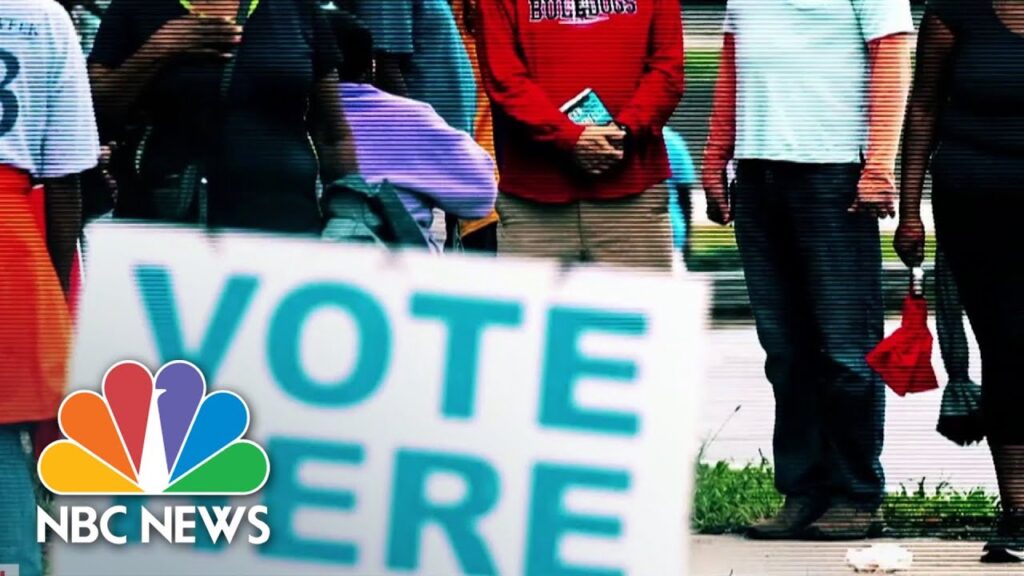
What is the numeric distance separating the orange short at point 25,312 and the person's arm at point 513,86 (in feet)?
3.83

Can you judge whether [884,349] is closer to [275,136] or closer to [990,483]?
[990,483]

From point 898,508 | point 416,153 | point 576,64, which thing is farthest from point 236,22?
point 898,508

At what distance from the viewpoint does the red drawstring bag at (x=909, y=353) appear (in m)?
5.91

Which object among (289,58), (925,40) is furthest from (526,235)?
(925,40)

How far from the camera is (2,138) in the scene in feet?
18.7

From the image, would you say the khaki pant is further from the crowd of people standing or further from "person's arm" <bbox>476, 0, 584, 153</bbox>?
"person's arm" <bbox>476, 0, 584, 153</bbox>

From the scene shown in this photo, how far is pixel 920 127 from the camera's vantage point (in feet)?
19.5

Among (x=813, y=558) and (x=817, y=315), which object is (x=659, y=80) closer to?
(x=817, y=315)

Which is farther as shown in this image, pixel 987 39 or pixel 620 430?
pixel 987 39

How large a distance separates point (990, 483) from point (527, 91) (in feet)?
5.04

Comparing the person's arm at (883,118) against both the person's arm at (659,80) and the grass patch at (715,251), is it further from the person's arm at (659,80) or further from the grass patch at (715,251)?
the person's arm at (659,80)

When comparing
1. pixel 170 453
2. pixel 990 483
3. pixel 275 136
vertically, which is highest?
pixel 275 136

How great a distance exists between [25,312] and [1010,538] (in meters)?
2.51

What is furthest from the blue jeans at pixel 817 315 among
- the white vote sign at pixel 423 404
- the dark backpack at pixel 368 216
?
the dark backpack at pixel 368 216
